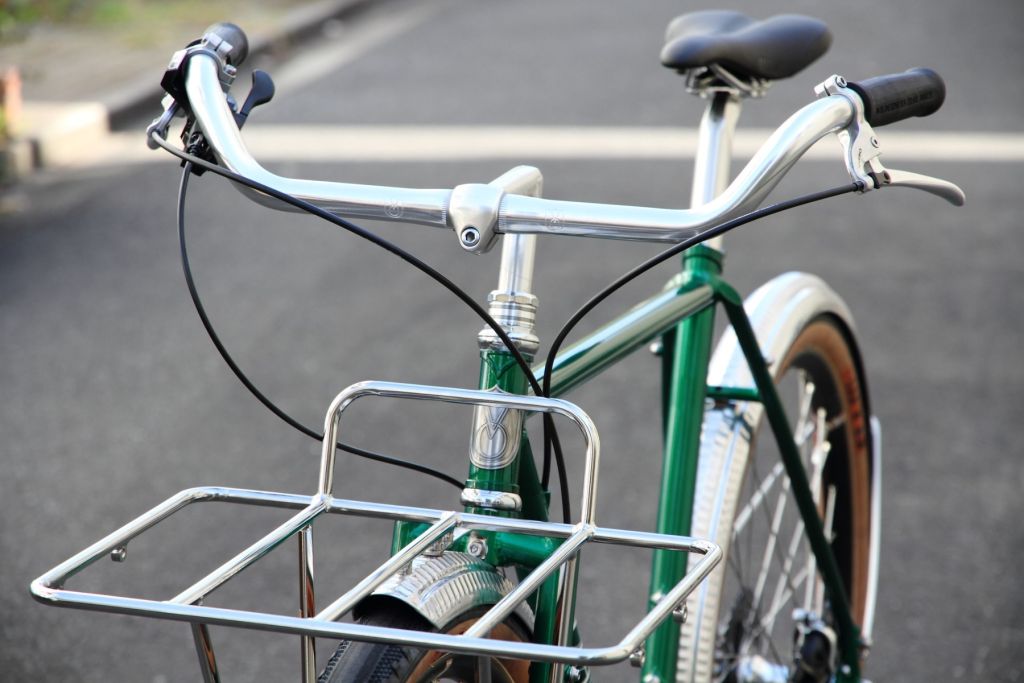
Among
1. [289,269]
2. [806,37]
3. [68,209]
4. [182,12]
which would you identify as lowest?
[806,37]

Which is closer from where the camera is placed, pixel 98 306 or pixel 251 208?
pixel 98 306

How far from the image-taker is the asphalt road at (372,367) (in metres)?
2.77

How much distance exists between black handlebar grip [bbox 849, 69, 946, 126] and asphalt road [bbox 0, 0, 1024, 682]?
1782 mm

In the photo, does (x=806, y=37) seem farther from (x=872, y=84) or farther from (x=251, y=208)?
(x=251, y=208)

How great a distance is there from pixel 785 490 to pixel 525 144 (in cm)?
392

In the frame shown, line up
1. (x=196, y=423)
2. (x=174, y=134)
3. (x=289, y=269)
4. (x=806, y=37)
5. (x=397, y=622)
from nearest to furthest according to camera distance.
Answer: (x=397, y=622) < (x=806, y=37) < (x=196, y=423) < (x=289, y=269) < (x=174, y=134)

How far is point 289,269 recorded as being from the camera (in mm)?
4578

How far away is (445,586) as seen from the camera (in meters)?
1.01

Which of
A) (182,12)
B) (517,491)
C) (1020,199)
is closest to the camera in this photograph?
(517,491)

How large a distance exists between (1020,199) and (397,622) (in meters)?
5.00

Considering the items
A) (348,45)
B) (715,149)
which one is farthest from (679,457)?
(348,45)

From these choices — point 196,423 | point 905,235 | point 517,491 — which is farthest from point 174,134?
point 517,491

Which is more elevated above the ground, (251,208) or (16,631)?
(251,208)

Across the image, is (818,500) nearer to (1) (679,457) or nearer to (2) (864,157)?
(1) (679,457)
